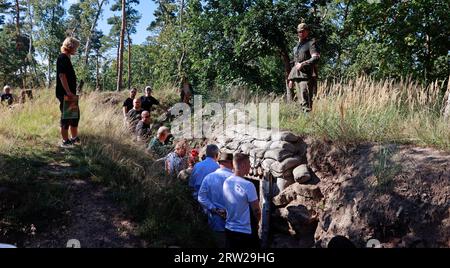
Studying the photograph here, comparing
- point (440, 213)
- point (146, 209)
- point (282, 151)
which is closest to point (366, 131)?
point (282, 151)

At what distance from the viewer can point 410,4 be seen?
8961 mm

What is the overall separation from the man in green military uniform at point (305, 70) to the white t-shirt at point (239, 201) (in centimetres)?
349

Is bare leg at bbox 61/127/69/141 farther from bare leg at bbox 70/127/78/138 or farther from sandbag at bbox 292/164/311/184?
sandbag at bbox 292/164/311/184

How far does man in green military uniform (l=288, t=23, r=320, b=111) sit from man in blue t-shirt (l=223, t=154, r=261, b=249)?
11.2 ft

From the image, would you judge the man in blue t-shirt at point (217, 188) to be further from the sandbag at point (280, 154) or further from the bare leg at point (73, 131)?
the bare leg at point (73, 131)

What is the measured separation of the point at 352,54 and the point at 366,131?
43.5 feet

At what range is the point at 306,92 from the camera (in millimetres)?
7551

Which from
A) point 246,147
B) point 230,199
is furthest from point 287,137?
point 230,199

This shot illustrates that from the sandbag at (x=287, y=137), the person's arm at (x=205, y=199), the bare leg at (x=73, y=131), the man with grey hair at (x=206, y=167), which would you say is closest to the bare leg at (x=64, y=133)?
the bare leg at (x=73, y=131)

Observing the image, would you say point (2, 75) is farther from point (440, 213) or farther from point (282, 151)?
point (440, 213)

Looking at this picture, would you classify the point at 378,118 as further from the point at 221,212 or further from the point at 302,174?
the point at 221,212

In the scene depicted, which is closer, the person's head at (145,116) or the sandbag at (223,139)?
the sandbag at (223,139)

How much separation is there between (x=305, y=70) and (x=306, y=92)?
408 mm

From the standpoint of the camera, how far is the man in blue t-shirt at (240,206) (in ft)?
14.1
